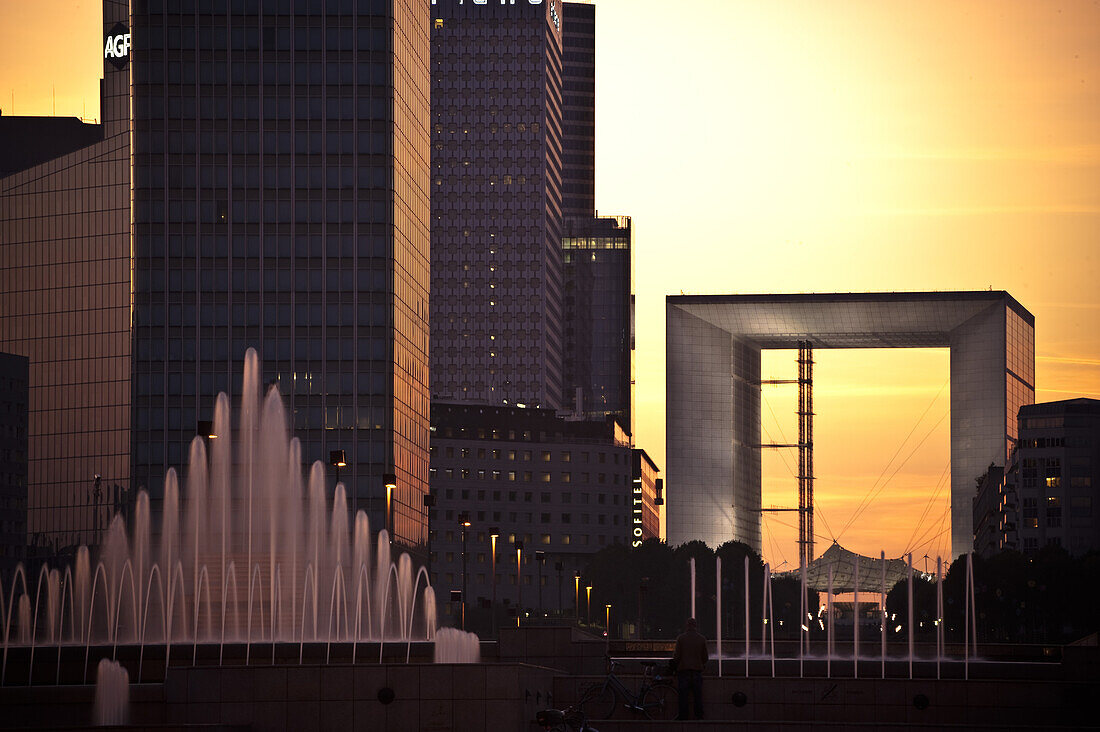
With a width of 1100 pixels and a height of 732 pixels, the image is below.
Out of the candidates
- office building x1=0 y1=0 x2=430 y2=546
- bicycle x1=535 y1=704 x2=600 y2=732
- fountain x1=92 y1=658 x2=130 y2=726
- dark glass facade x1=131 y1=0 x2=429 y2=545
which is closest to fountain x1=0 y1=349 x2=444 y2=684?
office building x1=0 y1=0 x2=430 y2=546

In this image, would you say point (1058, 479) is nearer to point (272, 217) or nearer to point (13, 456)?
point (272, 217)

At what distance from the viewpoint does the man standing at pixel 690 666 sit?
30.0 m

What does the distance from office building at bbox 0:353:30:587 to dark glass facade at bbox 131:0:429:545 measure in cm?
5415

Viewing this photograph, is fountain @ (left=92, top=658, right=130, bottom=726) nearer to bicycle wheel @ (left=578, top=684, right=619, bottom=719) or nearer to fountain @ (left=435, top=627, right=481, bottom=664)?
bicycle wheel @ (left=578, top=684, right=619, bottom=719)

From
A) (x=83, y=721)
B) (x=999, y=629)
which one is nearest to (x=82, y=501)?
(x=999, y=629)

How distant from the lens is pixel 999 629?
129 metres

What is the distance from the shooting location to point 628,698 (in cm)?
3023

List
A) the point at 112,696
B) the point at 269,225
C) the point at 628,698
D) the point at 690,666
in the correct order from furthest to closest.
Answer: the point at 269,225, the point at 628,698, the point at 690,666, the point at 112,696

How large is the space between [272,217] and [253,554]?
2301cm

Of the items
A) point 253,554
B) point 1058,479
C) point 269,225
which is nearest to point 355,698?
point 253,554

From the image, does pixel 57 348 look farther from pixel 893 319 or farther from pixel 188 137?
pixel 893 319

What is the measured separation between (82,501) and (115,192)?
22705 millimetres

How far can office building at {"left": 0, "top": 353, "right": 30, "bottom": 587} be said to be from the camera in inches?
6560

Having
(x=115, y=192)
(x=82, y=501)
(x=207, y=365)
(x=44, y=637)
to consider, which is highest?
(x=115, y=192)
